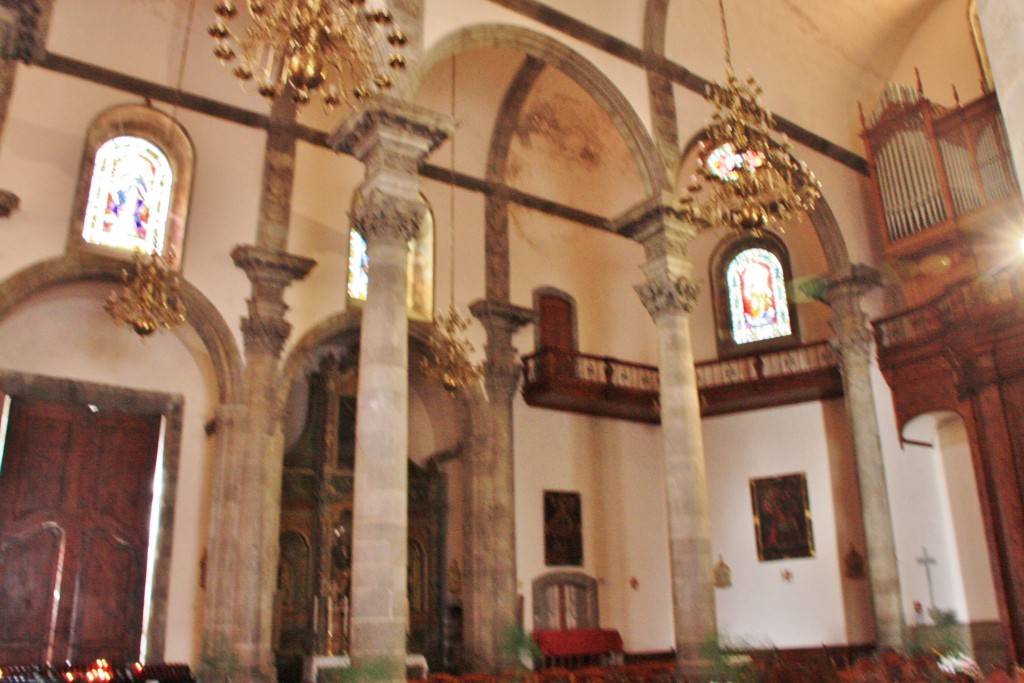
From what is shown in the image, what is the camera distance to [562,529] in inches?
627

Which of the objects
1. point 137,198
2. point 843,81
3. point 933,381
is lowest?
point 933,381

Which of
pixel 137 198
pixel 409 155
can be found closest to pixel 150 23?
pixel 137 198

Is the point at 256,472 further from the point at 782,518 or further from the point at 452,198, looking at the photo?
the point at 782,518

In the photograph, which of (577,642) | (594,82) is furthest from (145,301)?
(577,642)

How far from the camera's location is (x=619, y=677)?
367 inches

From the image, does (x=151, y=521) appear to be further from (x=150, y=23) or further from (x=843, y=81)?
(x=843, y=81)

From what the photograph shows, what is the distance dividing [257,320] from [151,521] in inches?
132

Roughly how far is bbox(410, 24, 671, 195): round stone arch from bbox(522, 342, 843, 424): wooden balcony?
414 centimetres

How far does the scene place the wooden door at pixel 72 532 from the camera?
12070mm

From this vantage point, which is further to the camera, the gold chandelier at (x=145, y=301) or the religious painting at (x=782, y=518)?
the religious painting at (x=782, y=518)

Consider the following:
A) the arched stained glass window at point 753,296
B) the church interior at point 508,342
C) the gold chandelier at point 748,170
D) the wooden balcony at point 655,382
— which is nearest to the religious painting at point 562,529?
the church interior at point 508,342

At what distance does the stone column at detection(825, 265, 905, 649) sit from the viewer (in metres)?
14.1

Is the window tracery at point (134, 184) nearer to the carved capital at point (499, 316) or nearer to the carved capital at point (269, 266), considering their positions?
the carved capital at point (269, 266)

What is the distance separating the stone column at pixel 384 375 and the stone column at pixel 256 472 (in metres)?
3.54
